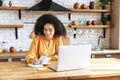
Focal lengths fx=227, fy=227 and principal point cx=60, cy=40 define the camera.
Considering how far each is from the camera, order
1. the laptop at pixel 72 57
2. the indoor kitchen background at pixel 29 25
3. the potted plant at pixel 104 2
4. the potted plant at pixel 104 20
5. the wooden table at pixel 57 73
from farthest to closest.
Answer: the potted plant at pixel 104 20
the potted plant at pixel 104 2
the indoor kitchen background at pixel 29 25
the laptop at pixel 72 57
the wooden table at pixel 57 73

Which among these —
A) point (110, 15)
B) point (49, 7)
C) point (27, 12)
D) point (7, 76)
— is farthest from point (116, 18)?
point (7, 76)

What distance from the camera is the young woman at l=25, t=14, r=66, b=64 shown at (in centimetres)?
260

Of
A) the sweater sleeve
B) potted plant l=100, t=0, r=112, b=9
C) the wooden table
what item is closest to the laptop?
the wooden table

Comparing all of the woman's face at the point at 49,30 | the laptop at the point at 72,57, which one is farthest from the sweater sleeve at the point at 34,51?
A: the laptop at the point at 72,57

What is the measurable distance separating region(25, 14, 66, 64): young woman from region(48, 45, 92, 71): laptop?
49cm

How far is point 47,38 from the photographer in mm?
2684

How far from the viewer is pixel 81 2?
474cm

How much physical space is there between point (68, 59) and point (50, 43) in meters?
0.67

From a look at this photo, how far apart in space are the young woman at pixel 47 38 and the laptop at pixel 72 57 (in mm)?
491

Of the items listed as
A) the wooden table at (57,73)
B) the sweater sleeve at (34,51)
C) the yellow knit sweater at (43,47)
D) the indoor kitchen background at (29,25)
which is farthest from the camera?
the indoor kitchen background at (29,25)

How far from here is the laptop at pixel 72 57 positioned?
2033 millimetres

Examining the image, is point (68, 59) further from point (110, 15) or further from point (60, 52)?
point (110, 15)

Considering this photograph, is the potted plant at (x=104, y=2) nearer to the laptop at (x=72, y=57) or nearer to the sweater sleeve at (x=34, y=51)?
the sweater sleeve at (x=34, y=51)

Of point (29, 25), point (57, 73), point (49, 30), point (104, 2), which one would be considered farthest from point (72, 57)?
point (104, 2)
